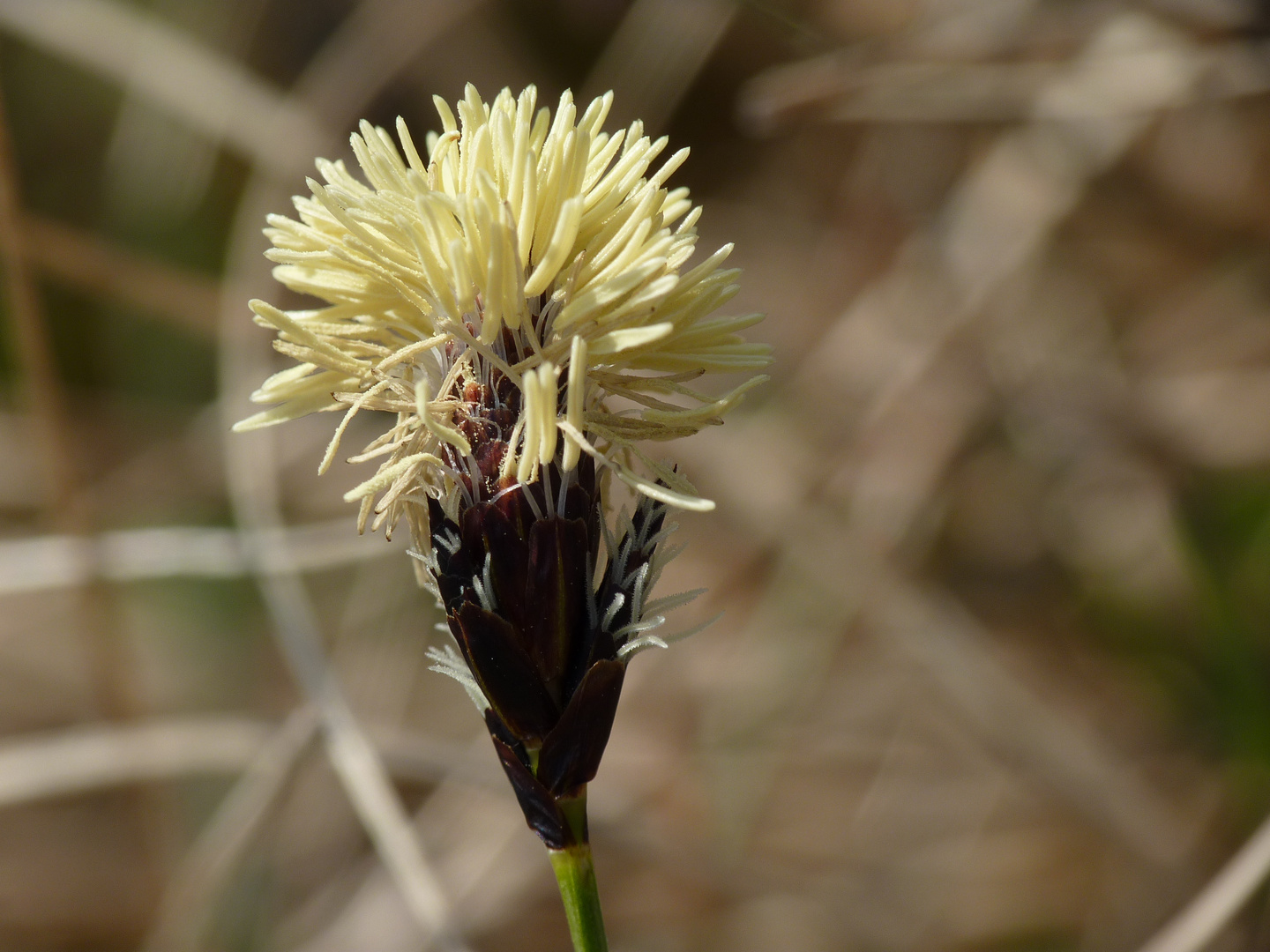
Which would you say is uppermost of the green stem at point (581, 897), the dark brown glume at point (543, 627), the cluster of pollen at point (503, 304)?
the cluster of pollen at point (503, 304)

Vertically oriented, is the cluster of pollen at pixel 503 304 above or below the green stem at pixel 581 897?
above

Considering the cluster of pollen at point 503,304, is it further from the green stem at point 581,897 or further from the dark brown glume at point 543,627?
the green stem at point 581,897

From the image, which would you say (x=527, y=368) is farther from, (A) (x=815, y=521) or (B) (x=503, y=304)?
(A) (x=815, y=521)

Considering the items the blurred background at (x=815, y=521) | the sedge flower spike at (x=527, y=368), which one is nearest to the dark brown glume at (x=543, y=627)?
the sedge flower spike at (x=527, y=368)

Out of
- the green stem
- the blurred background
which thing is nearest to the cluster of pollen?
the green stem

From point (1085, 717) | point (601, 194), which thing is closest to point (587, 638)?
point (601, 194)

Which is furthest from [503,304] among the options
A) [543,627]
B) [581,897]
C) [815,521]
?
[815,521]

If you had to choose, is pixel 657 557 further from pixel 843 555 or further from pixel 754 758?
pixel 754 758

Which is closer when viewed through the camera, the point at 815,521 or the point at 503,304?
the point at 503,304
